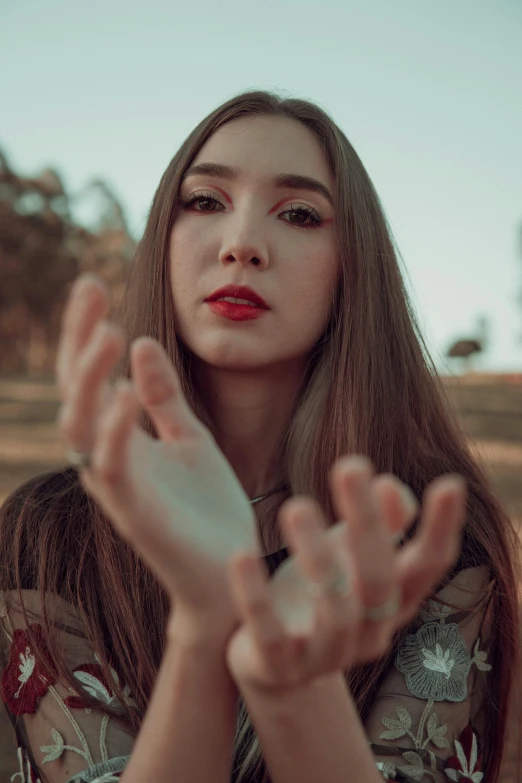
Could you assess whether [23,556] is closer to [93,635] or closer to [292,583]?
[93,635]

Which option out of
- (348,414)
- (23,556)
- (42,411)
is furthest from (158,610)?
(42,411)

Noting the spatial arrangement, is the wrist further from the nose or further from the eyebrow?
the eyebrow

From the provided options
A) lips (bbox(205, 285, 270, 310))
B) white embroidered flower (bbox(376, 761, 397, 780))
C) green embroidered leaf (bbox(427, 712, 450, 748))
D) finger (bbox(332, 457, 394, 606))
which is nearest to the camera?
finger (bbox(332, 457, 394, 606))

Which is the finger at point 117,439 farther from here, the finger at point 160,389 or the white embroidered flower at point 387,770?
the white embroidered flower at point 387,770

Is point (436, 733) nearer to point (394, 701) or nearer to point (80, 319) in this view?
point (394, 701)

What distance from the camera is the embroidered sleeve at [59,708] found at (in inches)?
69.7

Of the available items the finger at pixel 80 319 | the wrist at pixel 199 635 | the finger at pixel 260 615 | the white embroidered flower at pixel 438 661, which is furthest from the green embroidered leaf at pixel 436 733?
the finger at pixel 80 319

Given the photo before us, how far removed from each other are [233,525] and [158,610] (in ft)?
3.16

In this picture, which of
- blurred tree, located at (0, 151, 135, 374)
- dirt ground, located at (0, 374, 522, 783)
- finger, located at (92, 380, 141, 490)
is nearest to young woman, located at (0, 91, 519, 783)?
finger, located at (92, 380, 141, 490)

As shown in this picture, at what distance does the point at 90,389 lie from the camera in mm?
1048

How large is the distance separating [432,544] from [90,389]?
49 cm

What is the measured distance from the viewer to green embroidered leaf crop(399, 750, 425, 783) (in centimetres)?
171

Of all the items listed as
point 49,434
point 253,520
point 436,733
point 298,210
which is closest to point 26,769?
point 436,733

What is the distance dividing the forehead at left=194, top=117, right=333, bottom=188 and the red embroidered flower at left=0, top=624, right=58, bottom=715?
1364 mm
